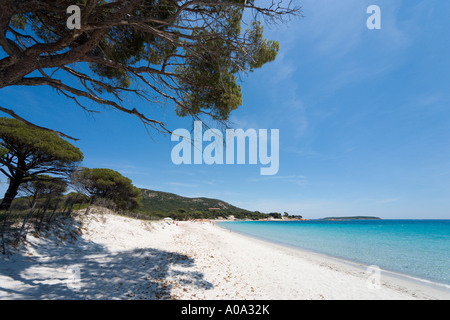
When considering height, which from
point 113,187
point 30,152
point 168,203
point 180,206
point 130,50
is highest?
point 130,50

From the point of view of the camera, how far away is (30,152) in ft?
34.9

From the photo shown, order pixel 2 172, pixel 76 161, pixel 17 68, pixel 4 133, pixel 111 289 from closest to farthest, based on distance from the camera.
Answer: pixel 17 68 < pixel 111 289 < pixel 4 133 < pixel 2 172 < pixel 76 161

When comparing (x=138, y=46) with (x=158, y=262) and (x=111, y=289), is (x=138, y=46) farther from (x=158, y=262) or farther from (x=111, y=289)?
(x=158, y=262)

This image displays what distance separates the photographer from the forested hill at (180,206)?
208ft

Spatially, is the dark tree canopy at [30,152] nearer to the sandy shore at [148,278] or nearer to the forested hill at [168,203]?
the sandy shore at [148,278]

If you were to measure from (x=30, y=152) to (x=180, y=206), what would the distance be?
76.1 m

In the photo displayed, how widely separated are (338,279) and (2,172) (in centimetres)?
1903

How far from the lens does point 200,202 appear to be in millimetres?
104562

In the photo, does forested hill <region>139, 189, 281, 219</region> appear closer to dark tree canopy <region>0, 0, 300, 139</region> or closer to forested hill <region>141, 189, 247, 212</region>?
forested hill <region>141, 189, 247, 212</region>

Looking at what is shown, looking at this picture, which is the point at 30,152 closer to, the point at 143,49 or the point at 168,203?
the point at 143,49

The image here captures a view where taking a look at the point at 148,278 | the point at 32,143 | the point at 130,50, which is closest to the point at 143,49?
the point at 130,50

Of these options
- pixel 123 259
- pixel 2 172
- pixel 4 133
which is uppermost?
pixel 4 133

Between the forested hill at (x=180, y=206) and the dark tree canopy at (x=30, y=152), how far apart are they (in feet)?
135
